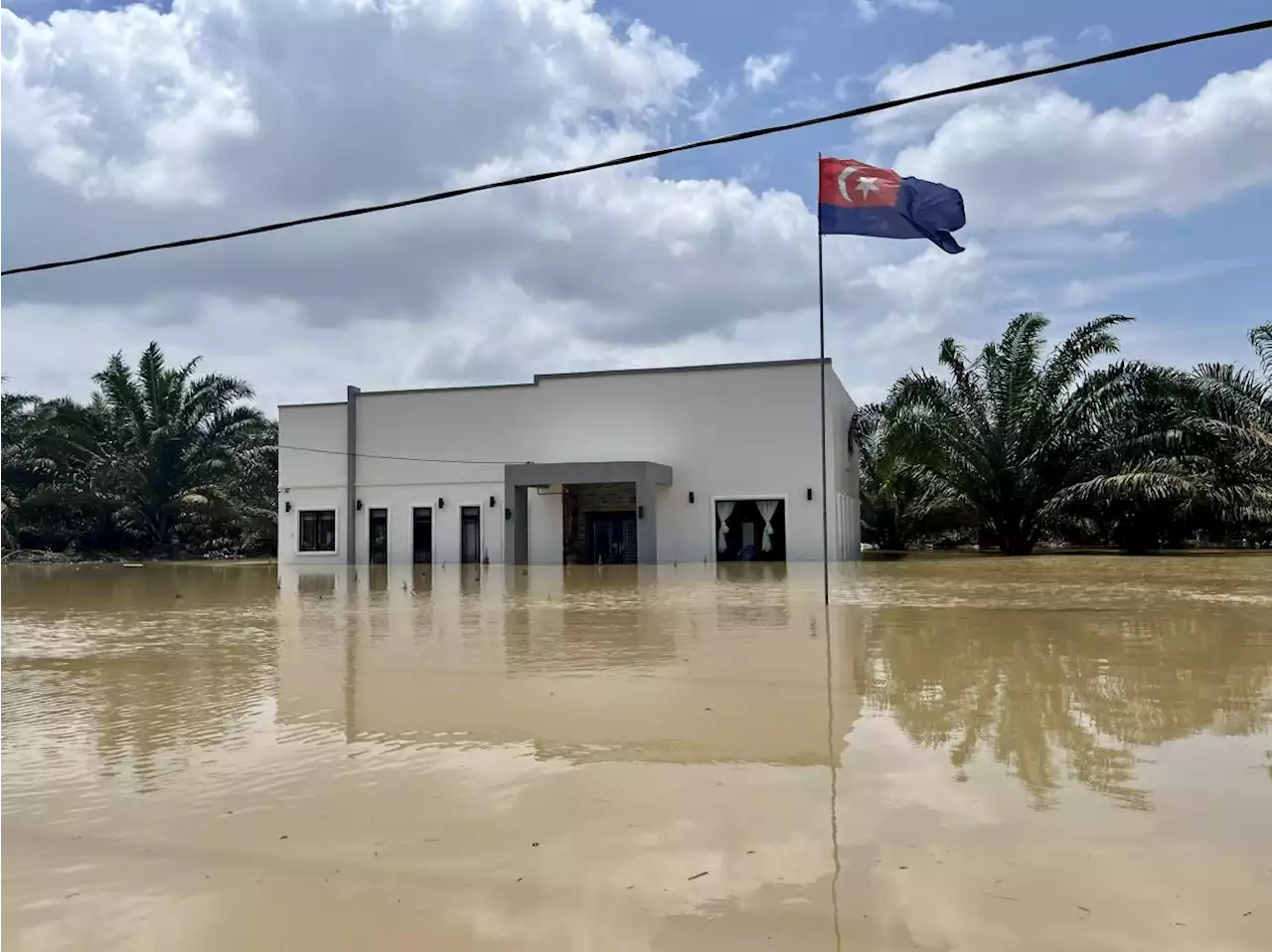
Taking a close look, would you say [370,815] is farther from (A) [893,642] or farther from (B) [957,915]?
(A) [893,642]

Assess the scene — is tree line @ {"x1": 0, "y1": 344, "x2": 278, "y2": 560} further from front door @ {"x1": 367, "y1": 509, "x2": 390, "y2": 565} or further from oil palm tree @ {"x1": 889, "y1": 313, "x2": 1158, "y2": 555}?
oil palm tree @ {"x1": 889, "y1": 313, "x2": 1158, "y2": 555}

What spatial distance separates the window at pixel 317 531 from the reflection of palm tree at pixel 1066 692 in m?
26.6

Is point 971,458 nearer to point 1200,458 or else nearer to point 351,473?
point 1200,458

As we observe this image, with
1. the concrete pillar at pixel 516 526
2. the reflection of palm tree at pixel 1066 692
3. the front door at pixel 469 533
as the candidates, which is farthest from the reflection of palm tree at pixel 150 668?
the front door at pixel 469 533

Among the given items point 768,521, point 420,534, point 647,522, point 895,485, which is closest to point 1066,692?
point 647,522

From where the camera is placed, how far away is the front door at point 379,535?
109 ft

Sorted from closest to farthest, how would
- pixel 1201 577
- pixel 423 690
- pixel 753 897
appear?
pixel 753 897 → pixel 423 690 → pixel 1201 577

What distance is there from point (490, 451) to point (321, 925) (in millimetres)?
29596

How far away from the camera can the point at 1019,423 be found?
30.1 meters

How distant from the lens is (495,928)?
323 cm

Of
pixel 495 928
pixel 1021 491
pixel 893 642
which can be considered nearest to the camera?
pixel 495 928

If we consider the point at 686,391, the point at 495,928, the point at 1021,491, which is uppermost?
the point at 686,391

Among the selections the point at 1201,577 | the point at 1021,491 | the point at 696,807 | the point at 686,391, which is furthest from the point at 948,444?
the point at 696,807

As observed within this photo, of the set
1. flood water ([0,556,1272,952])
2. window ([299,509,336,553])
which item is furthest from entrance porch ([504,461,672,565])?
flood water ([0,556,1272,952])
